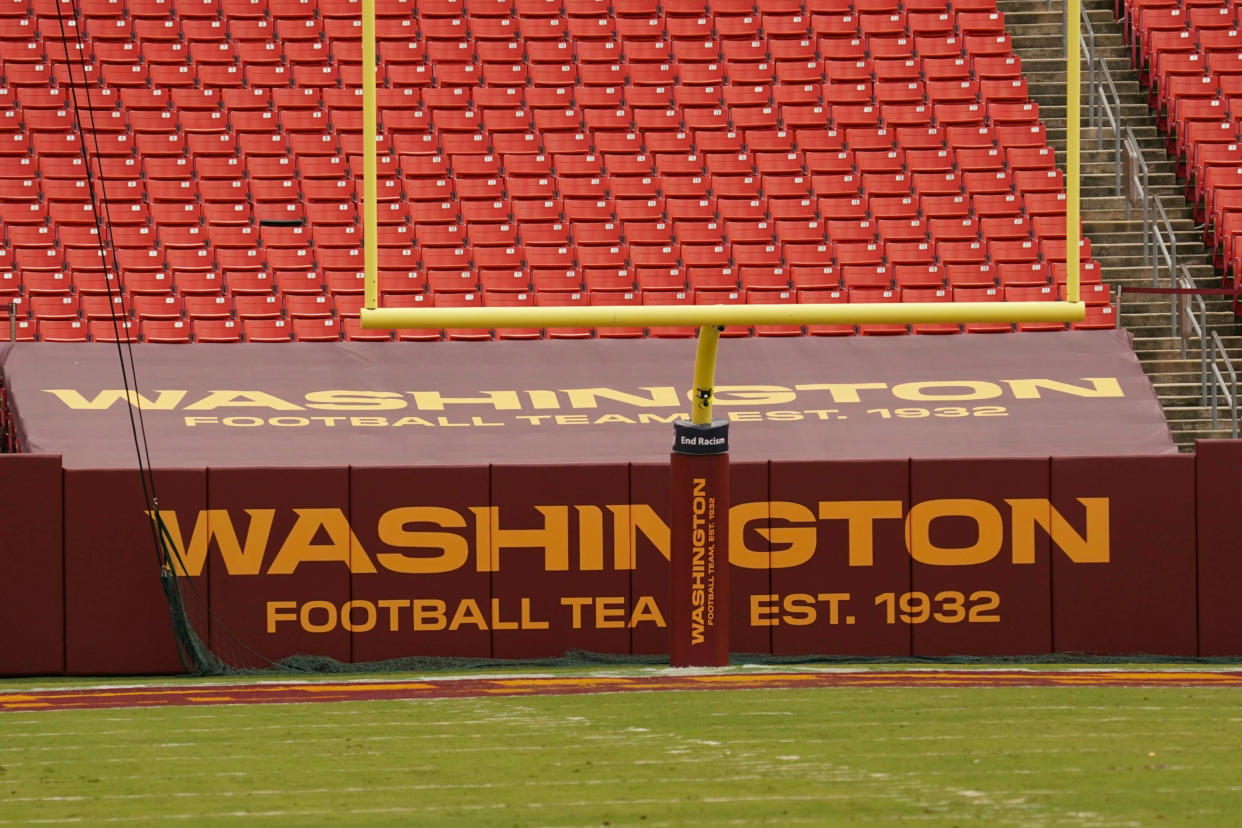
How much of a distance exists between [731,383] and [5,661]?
246 inches

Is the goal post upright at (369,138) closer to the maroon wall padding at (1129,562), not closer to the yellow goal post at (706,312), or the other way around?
the yellow goal post at (706,312)

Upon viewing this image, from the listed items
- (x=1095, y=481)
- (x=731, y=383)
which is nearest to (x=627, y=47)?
(x=731, y=383)

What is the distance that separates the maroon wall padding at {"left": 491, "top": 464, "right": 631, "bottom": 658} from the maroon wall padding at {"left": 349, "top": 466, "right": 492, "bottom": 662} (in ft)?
0.61

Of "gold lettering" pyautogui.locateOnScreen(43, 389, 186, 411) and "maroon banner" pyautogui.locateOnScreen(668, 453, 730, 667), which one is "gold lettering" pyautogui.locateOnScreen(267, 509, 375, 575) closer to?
"maroon banner" pyautogui.locateOnScreen(668, 453, 730, 667)

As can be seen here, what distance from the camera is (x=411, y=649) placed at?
37.2 ft

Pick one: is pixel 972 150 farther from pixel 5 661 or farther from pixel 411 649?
A: pixel 5 661

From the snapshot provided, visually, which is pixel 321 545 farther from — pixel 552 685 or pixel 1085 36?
pixel 1085 36

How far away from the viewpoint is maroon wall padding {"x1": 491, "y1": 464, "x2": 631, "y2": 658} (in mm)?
11383

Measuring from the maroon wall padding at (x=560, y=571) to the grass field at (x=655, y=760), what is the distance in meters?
1.76

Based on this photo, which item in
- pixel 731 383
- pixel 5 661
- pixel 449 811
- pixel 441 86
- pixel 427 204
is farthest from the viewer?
pixel 441 86

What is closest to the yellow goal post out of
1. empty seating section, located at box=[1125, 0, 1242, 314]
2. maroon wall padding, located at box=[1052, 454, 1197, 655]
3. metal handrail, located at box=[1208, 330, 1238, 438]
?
maroon wall padding, located at box=[1052, 454, 1197, 655]

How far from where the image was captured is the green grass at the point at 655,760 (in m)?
6.61

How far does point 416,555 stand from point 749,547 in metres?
2.01

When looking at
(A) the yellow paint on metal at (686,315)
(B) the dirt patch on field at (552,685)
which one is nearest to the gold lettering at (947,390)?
(B) the dirt patch on field at (552,685)
